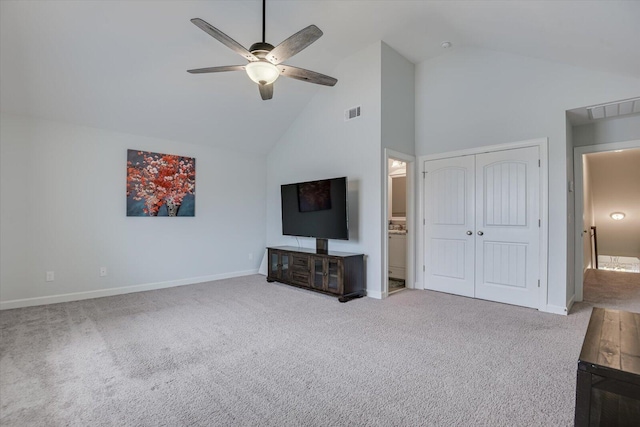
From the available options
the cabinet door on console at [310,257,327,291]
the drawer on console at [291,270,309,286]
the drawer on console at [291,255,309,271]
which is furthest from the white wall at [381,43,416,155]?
the drawer on console at [291,270,309,286]

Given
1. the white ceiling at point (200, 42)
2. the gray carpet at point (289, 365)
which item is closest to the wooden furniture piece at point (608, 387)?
the gray carpet at point (289, 365)

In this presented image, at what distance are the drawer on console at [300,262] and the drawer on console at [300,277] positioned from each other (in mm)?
76

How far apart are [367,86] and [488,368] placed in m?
3.69

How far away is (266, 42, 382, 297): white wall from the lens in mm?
4297

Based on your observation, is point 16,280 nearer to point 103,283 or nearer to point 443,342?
point 103,283

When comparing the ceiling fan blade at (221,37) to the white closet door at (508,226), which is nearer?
the ceiling fan blade at (221,37)

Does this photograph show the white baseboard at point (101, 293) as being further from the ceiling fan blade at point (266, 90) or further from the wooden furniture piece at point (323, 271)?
the ceiling fan blade at point (266, 90)

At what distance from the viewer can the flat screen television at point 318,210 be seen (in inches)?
172

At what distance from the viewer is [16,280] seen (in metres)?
3.84

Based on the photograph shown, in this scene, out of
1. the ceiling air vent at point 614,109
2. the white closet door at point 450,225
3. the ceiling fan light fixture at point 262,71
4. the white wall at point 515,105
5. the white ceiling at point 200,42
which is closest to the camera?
the ceiling fan light fixture at point 262,71

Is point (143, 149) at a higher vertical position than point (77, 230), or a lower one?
higher

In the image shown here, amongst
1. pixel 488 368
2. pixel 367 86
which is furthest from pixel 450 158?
pixel 488 368

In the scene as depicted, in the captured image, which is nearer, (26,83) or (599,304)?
(26,83)

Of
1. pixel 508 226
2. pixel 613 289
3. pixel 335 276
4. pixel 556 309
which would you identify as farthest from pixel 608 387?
pixel 613 289
